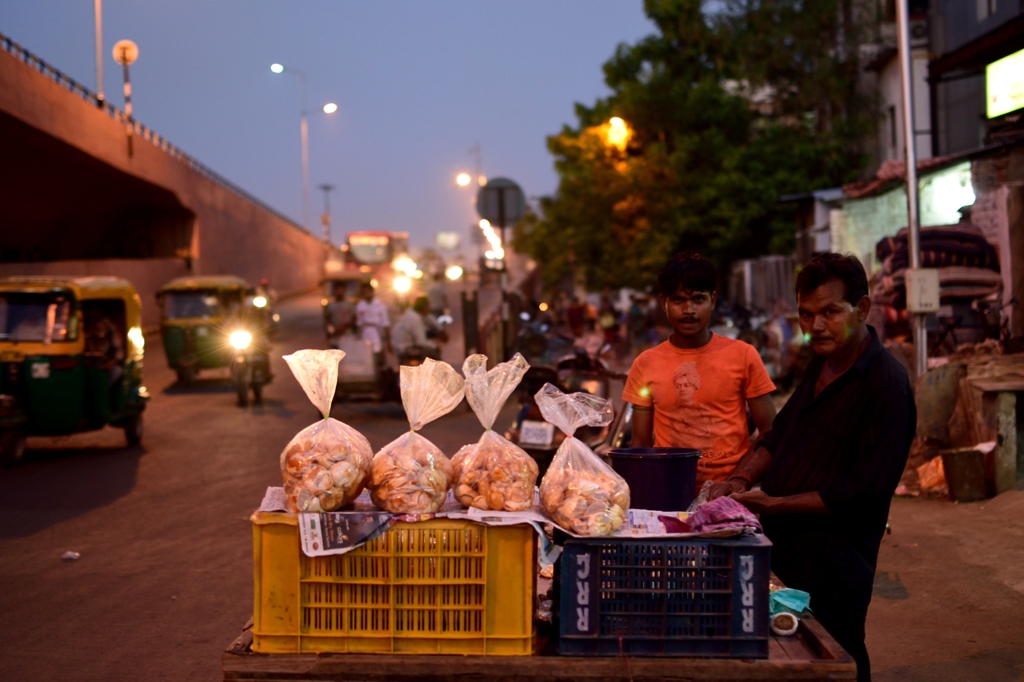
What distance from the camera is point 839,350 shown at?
3.36 meters

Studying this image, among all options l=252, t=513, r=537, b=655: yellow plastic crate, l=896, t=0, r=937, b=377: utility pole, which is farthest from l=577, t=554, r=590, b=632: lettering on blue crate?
l=896, t=0, r=937, b=377: utility pole


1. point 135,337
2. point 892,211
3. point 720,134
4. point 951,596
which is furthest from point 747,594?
point 720,134

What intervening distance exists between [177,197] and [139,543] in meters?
33.4

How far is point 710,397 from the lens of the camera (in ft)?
13.6

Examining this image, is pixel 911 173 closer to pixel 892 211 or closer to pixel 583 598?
pixel 892 211

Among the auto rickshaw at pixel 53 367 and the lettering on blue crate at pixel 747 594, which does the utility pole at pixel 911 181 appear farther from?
the auto rickshaw at pixel 53 367

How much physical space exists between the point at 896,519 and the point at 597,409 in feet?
19.7

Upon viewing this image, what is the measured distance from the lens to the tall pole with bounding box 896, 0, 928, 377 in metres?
11.2

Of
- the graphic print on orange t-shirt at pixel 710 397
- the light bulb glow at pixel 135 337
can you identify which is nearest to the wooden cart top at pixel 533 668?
the graphic print on orange t-shirt at pixel 710 397

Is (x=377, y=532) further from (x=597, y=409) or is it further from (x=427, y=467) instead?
A: (x=597, y=409)

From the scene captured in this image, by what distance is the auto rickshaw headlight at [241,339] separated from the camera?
1771 centimetres

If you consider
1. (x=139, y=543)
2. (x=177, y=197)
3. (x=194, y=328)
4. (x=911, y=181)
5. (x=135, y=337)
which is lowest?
(x=139, y=543)

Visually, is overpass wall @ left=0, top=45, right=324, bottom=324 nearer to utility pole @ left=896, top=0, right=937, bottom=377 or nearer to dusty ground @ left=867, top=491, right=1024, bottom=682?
utility pole @ left=896, top=0, right=937, bottom=377

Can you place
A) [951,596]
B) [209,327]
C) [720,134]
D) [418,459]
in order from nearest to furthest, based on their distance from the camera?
[418,459] → [951,596] → [209,327] → [720,134]
